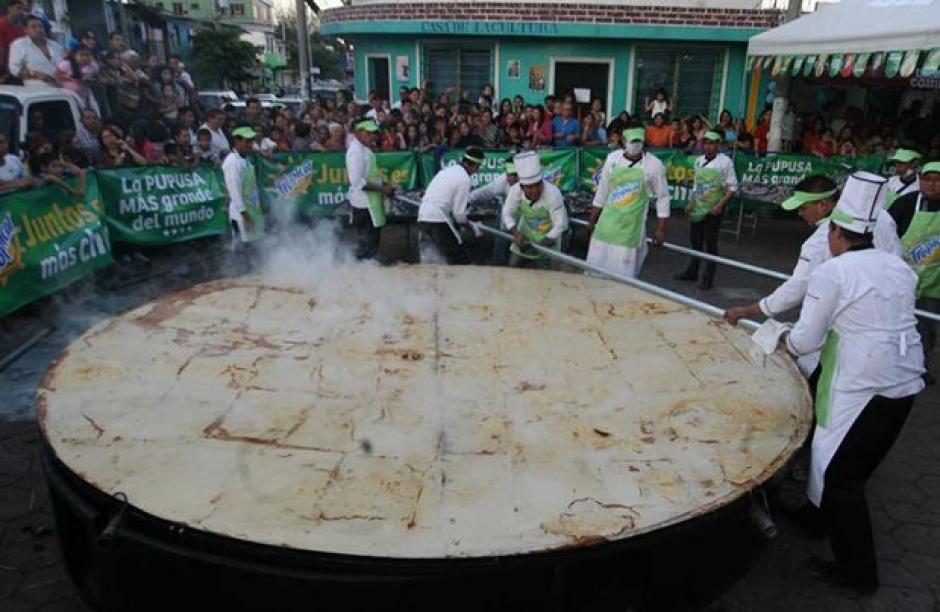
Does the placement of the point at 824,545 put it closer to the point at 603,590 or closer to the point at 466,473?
the point at 603,590

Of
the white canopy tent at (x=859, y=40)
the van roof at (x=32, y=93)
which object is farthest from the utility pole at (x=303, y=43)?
the white canopy tent at (x=859, y=40)

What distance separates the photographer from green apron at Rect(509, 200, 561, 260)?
5.56 metres

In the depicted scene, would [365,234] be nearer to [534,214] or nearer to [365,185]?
[365,185]

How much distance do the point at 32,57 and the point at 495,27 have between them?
314 inches

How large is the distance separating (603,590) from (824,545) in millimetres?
1551

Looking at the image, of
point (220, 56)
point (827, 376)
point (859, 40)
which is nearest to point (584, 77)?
point (859, 40)

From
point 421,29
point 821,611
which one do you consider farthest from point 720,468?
point 421,29

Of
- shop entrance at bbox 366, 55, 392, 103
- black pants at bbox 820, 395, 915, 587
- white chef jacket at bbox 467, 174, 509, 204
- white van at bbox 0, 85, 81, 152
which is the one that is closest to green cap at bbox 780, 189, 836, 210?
black pants at bbox 820, 395, 915, 587

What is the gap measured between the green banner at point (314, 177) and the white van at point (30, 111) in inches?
79.5

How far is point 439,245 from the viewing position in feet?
20.9

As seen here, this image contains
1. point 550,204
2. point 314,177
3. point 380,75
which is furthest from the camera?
point 380,75

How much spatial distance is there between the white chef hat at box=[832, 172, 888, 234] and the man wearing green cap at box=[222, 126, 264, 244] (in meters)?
5.15

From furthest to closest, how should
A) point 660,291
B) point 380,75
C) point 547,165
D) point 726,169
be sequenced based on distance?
point 380,75
point 547,165
point 726,169
point 660,291

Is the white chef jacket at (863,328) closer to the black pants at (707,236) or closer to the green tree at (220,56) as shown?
the black pants at (707,236)
